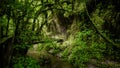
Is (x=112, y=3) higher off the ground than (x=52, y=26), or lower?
higher

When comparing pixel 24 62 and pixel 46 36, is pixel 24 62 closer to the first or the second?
pixel 24 62

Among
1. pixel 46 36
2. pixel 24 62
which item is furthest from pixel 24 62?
pixel 46 36

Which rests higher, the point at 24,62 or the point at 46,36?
the point at 46,36

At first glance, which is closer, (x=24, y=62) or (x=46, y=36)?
(x=24, y=62)

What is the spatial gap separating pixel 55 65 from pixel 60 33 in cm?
1105

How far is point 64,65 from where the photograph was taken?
18.6 metres

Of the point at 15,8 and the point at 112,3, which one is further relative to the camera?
the point at 112,3

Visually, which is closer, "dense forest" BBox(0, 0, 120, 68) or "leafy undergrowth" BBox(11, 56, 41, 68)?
"dense forest" BBox(0, 0, 120, 68)

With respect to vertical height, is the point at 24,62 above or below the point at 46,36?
below

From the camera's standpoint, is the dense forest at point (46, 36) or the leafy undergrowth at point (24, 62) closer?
the dense forest at point (46, 36)

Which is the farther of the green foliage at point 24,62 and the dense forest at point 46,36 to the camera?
the green foliage at point 24,62

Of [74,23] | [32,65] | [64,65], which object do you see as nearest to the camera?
[32,65]

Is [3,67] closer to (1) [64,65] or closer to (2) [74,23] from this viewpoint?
(1) [64,65]

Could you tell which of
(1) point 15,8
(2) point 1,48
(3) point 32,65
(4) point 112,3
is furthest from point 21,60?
(4) point 112,3
